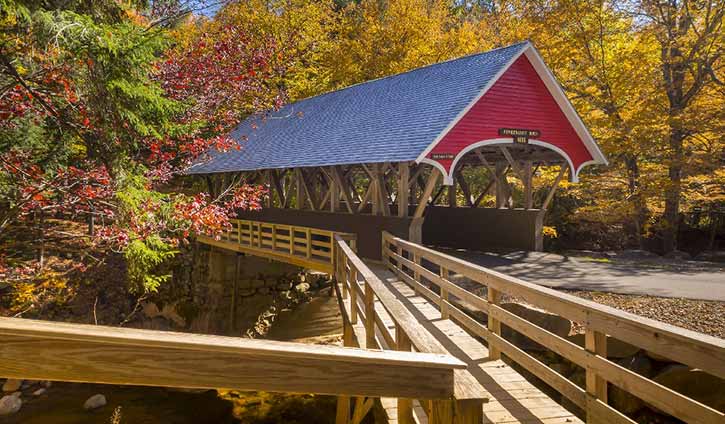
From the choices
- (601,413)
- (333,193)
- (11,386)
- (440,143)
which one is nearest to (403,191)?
(440,143)

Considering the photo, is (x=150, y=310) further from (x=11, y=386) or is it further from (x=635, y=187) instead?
(x=635, y=187)

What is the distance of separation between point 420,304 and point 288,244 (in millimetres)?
7122

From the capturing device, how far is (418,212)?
12352mm

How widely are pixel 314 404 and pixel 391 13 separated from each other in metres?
24.0

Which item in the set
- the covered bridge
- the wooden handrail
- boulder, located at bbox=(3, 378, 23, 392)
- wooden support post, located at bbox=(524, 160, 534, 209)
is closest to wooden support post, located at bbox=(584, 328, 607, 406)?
the wooden handrail

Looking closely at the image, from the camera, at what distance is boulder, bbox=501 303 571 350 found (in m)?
7.85

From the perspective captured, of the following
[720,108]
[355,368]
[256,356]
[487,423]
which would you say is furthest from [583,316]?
[720,108]

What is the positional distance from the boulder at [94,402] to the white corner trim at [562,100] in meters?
14.6

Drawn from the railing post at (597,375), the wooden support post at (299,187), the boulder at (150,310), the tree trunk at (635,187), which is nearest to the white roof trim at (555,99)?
the tree trunk at (635,187)

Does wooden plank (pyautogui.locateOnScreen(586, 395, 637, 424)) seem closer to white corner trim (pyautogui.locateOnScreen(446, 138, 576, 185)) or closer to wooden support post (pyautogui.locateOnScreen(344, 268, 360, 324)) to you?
wooden support post (pyautogui.locateOnScreen(344, 268, 360, 324))

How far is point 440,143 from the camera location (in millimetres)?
12164

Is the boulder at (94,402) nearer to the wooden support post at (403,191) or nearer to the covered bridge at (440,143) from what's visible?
the covered bridge at (440,143)

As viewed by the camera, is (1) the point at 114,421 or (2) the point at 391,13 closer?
(1) the point at 114,421

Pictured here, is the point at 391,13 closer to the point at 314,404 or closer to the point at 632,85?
the point at 632,85
